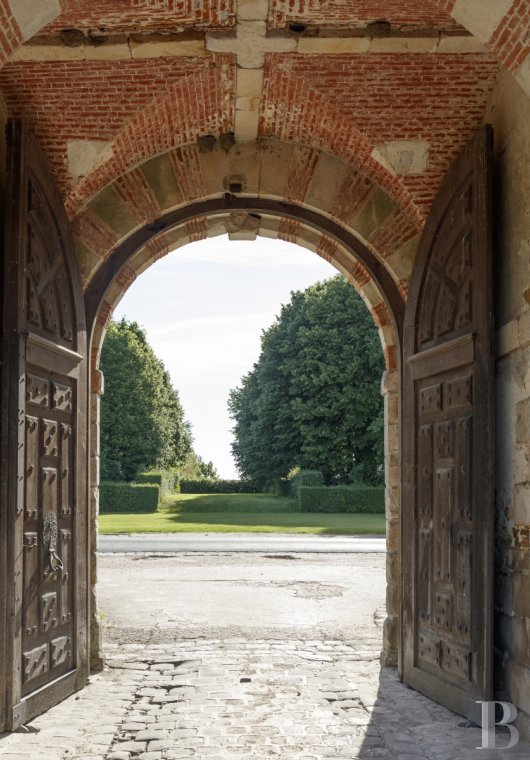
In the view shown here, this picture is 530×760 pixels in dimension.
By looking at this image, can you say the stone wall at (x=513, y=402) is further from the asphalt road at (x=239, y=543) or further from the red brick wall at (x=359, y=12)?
the asphalt road at (x=239, y=543)

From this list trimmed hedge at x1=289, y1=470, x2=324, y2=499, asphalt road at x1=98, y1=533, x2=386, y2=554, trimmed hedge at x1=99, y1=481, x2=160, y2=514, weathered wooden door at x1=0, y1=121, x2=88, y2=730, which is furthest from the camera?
trimmed hedge at x1=99, y1=481, x2=160, y2=514

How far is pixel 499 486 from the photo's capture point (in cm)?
539

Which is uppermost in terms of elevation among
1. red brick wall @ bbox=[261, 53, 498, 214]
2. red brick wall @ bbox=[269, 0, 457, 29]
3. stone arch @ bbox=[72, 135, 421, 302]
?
red brick wall @ bbox=[269, 0, 457, 29]

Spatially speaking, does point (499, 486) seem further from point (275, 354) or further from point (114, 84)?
point (275, 354)

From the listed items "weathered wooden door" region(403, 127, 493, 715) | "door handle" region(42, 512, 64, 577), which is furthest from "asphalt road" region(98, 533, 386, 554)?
"door handle" region(42, 512, 64, 577)

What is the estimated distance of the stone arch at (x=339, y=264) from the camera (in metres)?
7.04

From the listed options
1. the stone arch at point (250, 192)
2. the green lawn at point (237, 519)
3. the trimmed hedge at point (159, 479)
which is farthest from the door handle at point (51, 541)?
the trimmed hedge at point (159, 479)

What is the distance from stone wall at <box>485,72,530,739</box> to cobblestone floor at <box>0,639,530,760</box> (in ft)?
1.58

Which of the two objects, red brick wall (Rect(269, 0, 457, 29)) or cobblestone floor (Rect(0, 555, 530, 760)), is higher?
red brick wall (Rect(269, 0, 457, 29))

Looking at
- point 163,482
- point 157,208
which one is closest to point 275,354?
point 163,482

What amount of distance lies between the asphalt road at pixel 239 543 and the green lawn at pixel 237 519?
97cm

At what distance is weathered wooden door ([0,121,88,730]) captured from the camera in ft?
16.9

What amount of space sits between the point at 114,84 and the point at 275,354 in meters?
26.0

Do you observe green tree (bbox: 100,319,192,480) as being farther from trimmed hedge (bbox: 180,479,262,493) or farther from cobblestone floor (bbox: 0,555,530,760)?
cobblestone floor (bbox: 0,555,530,760)
